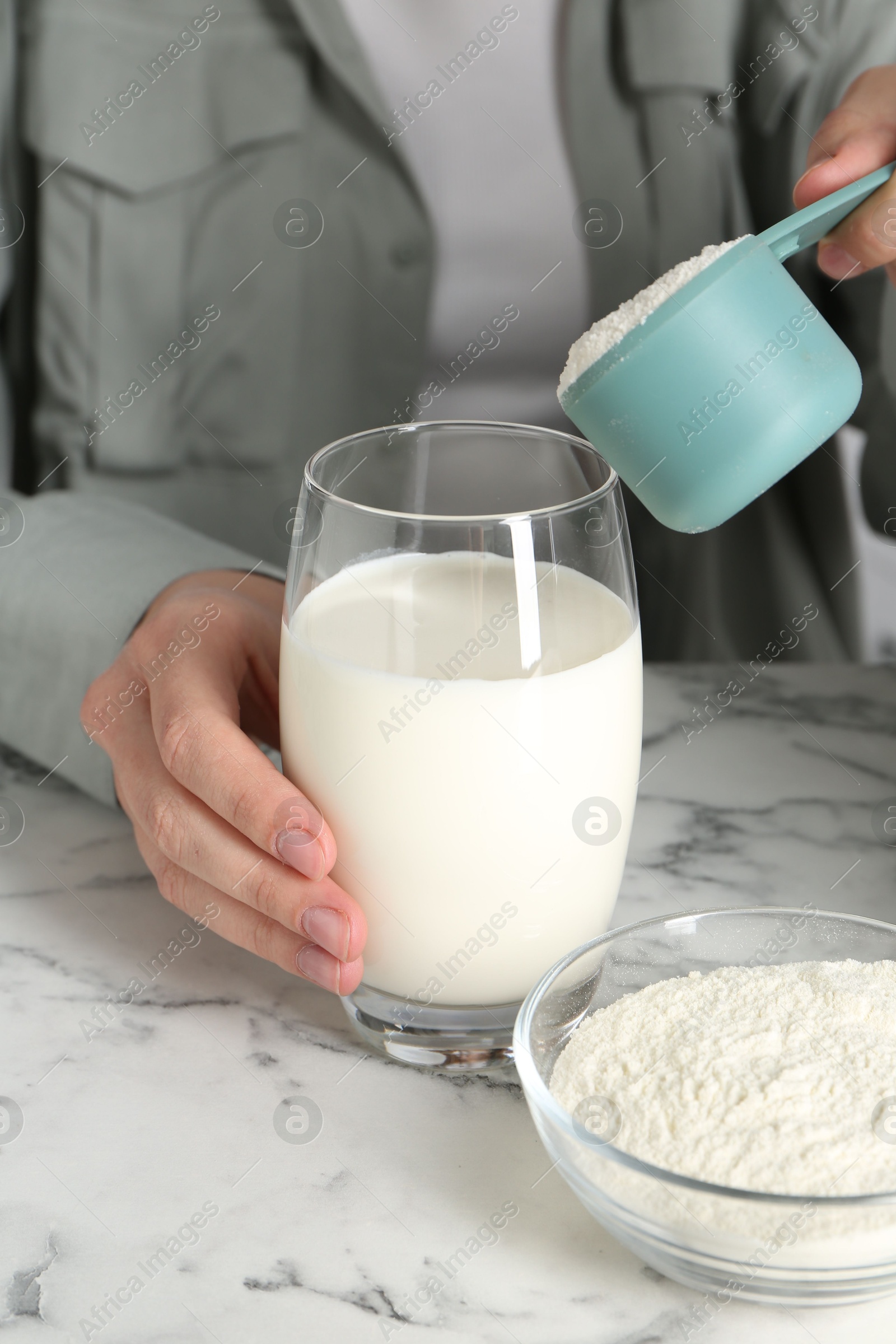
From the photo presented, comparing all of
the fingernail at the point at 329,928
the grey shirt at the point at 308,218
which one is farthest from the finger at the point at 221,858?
the grey shirt at the point at 308,218

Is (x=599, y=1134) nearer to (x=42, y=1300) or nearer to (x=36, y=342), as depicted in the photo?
(x=42, y=1300)

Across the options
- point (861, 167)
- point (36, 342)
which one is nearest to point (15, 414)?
point (36, 342)

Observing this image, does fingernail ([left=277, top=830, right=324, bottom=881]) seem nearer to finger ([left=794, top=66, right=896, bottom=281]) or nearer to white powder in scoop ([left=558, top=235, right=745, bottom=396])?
white powder in scoop ([left=558, top=235, right=745, bottom=396])

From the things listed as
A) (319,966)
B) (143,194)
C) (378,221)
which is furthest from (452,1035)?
(143,194)

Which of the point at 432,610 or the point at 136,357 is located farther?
the point at 136,357

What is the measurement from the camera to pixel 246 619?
0.82 meters

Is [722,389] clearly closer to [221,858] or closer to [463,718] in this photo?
[463,718]

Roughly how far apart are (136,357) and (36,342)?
0.38ft

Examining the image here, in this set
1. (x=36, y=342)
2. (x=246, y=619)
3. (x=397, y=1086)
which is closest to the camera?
(x=397, y=1086)

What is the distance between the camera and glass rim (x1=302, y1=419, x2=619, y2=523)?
0.56 metres

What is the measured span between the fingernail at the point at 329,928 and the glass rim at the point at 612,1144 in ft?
0.34

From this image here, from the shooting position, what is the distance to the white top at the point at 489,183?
1307 mm

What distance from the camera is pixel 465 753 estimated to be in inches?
22.8

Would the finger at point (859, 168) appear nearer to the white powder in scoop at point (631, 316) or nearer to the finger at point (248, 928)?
the white powder in scoop at point (631, 316)
